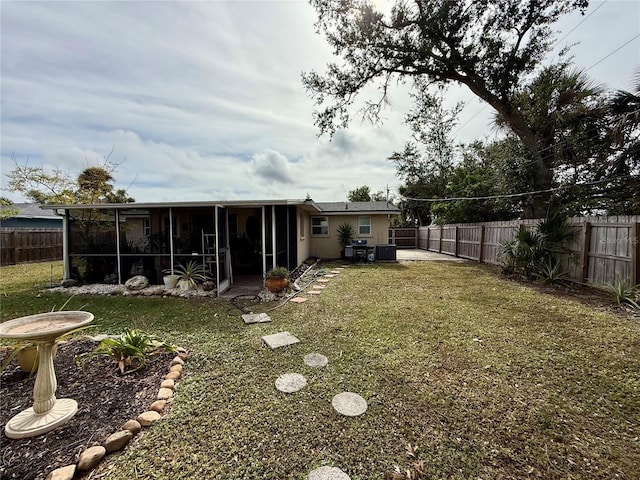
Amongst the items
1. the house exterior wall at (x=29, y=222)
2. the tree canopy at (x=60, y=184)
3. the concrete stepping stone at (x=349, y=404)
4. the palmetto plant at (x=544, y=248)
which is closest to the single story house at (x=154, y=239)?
the tree canopy at (x=60, y=184)

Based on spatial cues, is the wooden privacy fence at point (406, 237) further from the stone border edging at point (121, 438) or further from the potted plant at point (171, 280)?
the stone border edging at point (121, 438)

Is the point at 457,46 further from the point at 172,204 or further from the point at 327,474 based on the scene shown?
the point at 327,474

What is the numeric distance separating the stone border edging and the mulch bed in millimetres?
70

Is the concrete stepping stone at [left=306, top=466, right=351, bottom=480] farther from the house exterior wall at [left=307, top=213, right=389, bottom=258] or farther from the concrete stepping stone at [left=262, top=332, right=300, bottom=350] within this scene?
the house exterior wall at [left=307, top=213, right=389, bottom=258]

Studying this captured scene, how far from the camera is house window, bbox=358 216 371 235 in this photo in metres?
13.8

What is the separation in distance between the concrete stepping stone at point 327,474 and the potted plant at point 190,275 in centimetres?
616

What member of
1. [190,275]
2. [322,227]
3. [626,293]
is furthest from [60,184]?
[626,293]

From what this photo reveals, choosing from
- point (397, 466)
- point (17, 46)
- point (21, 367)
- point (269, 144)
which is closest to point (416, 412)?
point (397, 466)

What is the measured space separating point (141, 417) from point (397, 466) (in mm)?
2036

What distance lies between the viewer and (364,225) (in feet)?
45.3

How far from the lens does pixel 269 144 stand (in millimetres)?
11273

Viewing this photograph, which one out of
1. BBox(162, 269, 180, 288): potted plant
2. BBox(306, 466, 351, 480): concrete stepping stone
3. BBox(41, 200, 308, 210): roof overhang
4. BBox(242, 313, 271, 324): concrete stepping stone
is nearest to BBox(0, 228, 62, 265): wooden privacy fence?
BBox(41, 200, 308, 210): roof overhang

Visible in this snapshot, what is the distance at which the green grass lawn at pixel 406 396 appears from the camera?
1.86 m

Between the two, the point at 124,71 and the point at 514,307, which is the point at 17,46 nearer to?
the point at 124,71
